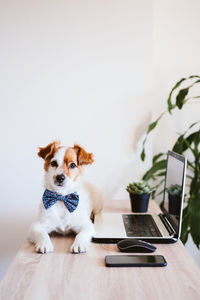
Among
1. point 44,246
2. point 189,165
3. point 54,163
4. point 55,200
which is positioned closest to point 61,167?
point 54,163

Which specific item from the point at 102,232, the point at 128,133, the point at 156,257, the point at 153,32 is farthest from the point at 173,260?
the point at 153,32

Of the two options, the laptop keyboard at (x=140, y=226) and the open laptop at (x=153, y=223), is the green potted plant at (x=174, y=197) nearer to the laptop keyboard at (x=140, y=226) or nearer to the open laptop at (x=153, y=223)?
the open laptop at (x=153, y=223)

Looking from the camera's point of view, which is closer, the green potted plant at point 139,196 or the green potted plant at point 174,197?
the green potted plant at point 174,197

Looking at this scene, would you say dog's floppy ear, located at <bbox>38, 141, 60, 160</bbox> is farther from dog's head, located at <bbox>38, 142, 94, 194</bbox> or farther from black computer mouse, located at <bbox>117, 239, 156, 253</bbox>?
black computer mouse, located at <bbox>117, 239, 156, 253</bbox>

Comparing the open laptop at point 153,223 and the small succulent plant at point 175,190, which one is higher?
the small succulent plant at point 175,190

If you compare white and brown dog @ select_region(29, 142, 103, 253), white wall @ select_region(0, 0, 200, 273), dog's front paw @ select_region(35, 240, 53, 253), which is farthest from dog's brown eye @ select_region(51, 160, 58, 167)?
white wall @ select_region(0, 0, 200, 273)

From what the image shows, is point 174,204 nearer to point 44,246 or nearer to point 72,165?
point 72,165

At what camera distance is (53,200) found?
4.01 ft

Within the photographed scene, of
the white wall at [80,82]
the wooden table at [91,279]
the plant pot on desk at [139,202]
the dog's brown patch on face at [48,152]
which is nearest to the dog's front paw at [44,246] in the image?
the wooden table at [91,279]

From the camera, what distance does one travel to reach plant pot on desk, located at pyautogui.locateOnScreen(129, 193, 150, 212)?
1.56 metres

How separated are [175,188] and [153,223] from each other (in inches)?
8.3

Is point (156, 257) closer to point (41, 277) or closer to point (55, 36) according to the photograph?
point (41, 277)

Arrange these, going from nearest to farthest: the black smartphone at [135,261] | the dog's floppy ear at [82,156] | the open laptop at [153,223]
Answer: the black smartphone at [135,261] → the open laptop at [153,223] → the dog's floppy ear at [82,156]

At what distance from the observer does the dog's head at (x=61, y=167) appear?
1.20 m
